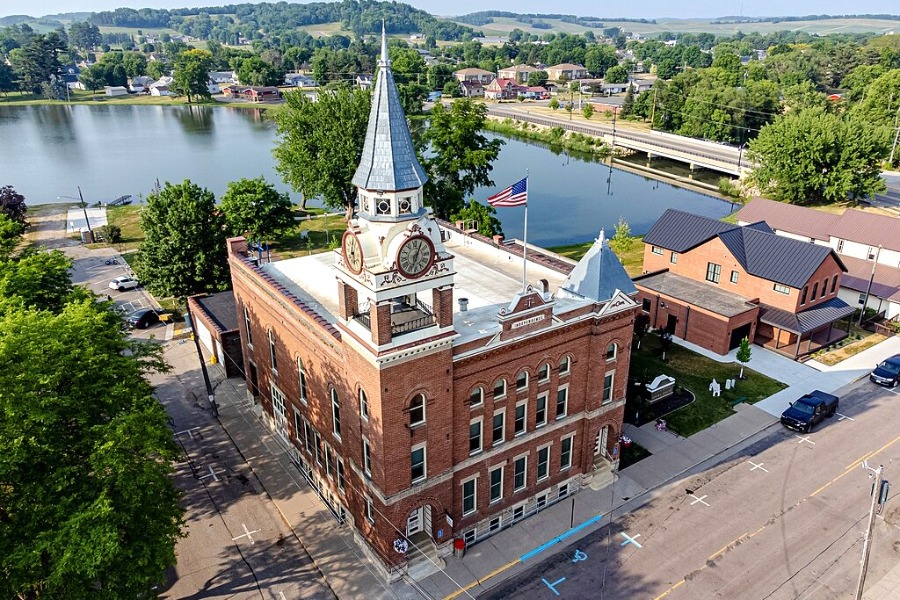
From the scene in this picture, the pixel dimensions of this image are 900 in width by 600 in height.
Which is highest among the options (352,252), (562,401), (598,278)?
(352,252)

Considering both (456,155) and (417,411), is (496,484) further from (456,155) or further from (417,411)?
(456,155)

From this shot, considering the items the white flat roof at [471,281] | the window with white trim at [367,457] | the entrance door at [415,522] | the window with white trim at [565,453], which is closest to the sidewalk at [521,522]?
the window with white trim at [565,453]

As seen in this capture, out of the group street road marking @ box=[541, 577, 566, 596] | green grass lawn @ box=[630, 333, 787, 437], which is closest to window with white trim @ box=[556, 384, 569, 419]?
street road marking @ box=[541, 577, 566, 596]

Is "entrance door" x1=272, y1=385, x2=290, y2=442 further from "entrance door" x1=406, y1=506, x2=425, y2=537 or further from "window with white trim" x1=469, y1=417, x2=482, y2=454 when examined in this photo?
"window with white trim" x1=469, y1=417, x2=482, y2=454

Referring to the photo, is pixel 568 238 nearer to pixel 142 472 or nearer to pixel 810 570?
pixel 810 570

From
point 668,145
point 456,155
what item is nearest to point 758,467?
point 456,155

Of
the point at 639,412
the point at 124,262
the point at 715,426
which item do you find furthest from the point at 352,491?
the point at 124,262

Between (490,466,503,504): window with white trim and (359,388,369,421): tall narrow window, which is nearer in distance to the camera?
(359,388,369,421): tall narrow window
